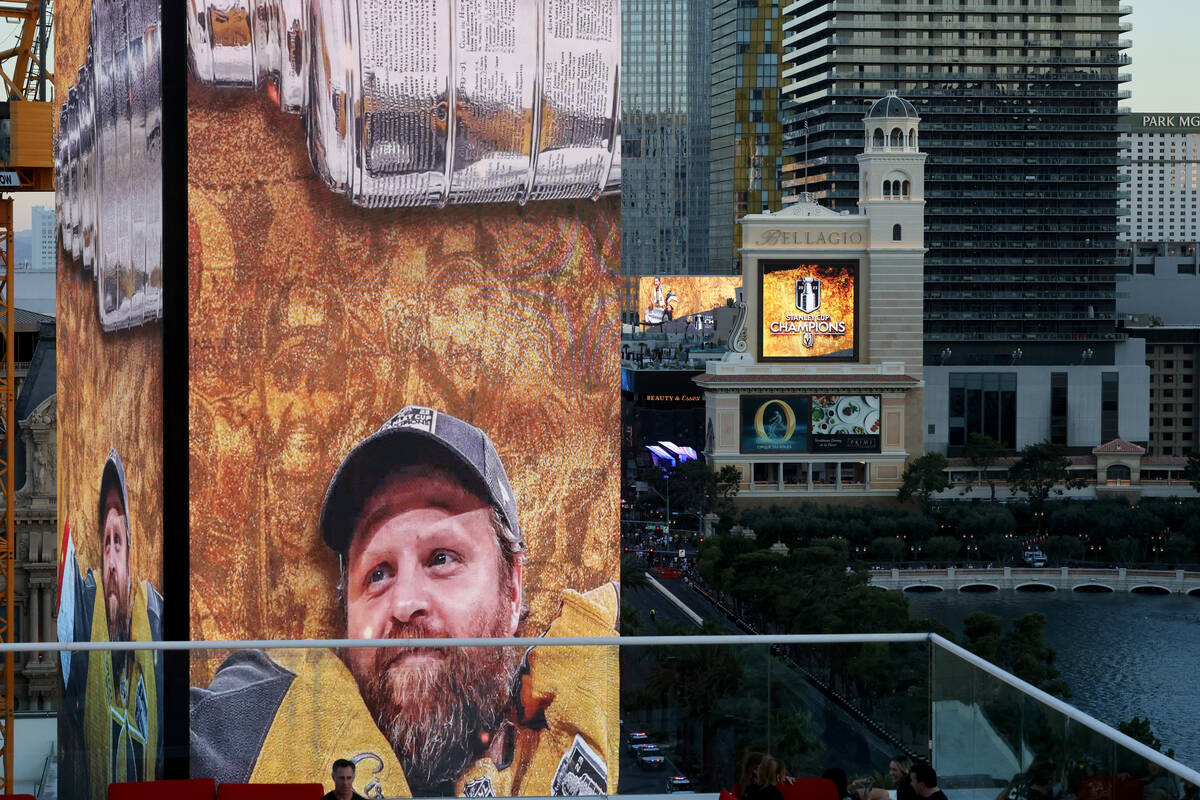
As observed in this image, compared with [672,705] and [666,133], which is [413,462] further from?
[666,133]

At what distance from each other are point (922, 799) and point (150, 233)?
337 inches

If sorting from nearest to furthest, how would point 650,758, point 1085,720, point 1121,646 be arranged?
point 1085,720 < point 650,758 < point 1121,646

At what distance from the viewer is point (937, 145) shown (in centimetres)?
10188

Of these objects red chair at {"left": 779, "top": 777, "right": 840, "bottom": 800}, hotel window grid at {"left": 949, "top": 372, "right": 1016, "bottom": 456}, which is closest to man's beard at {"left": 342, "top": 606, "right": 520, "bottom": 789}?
red chair at {"left": 779, "top": 777, "right": 840, "bottom": 800}

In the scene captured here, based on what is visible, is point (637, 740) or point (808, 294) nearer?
point (637, 740)

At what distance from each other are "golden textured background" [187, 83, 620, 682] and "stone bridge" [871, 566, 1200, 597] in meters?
60.3

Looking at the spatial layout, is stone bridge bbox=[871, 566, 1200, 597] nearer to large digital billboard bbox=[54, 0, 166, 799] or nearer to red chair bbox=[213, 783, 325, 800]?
A: large digital billboard bbox=[54, 0, 166, 799]

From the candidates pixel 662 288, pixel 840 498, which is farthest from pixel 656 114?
pixel 840 498

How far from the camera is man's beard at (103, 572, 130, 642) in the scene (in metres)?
15.3

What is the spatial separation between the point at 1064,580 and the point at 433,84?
A: 64.2 m

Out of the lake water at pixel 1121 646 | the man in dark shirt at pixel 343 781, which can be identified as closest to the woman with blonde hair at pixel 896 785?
the man in dark shirt at pixel 343 781

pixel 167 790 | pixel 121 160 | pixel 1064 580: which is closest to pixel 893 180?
pixel 1064 580

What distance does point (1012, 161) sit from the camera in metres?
101

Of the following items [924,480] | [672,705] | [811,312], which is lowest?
[924,480]
